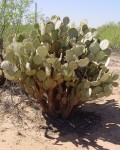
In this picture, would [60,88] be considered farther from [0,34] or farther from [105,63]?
[0,34]

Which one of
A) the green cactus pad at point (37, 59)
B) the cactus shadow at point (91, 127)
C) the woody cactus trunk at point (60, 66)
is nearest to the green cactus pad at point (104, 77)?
the woody cactus trunk at point (60, 66)

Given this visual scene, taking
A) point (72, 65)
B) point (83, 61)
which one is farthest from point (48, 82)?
point (83, 61)

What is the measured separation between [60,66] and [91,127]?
999mm

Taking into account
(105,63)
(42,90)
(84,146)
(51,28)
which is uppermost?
(51,28)

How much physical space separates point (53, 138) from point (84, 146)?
1.38 ft

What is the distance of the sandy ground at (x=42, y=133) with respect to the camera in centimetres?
422

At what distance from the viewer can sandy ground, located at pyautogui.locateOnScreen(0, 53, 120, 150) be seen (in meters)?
4.22

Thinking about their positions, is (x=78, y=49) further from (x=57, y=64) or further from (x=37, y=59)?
(x=37, y=59)

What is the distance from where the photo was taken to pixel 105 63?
4848mm

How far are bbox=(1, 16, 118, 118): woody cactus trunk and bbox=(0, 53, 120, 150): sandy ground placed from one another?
37cm

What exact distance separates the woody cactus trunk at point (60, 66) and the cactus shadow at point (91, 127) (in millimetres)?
195

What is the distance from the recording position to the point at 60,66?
4.32m

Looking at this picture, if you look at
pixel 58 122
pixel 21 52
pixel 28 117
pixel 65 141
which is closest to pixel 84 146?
pixel 65 141

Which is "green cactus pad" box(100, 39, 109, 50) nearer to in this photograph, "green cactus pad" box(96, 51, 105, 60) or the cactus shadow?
"green cactus pad" box(96, 51, 105, 60)
